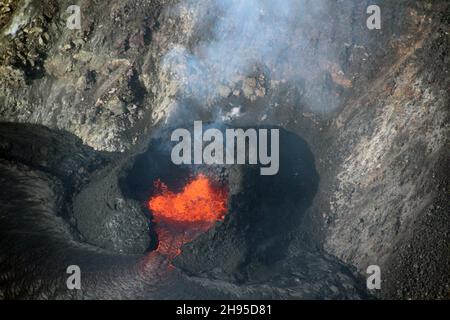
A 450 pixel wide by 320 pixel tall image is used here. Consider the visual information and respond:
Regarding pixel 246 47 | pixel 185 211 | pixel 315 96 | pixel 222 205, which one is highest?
pixel 246 47

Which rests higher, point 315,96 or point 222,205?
point 315,96

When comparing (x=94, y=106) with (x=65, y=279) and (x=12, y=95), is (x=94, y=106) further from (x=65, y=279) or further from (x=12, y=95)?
(x=65, y=279)

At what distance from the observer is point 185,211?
990 cm

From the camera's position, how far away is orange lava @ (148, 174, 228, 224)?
9.75 m

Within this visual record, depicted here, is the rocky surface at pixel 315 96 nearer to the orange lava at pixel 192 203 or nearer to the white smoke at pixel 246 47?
the white smoke at pixel 246 47

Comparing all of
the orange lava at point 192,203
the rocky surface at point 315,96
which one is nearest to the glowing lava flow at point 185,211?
the orange lava at point 192,203

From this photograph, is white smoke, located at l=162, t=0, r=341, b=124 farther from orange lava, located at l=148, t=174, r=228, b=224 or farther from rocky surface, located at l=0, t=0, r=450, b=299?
orange lava, located at l=148, t=174, r=228, b=224

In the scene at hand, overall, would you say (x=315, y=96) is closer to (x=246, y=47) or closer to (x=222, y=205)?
(x=246, y=47)

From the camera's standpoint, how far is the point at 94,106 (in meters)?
12.3

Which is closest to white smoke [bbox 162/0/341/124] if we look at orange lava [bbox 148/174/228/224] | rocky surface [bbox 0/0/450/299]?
rocky surface [bbox 0/0/450/299]

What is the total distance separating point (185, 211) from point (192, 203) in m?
→ 0.26

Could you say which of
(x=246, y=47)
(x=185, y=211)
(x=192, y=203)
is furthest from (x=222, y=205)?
(x=246, y=47)

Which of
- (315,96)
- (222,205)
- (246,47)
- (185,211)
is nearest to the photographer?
(222,205)
